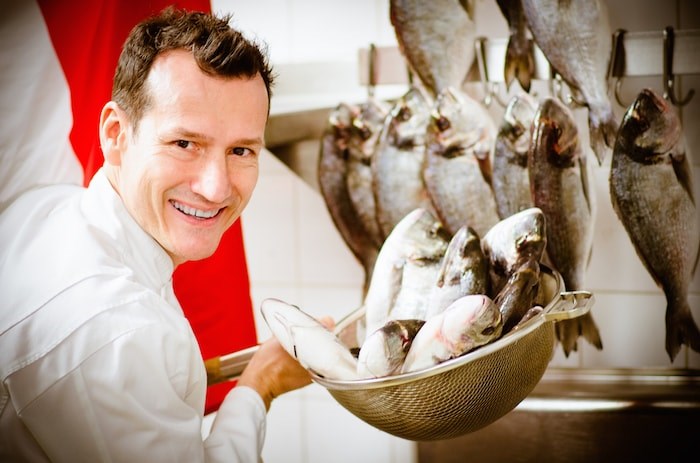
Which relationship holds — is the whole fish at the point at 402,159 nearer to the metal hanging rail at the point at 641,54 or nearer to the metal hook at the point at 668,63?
the metal hanging rail at the point at 641,54

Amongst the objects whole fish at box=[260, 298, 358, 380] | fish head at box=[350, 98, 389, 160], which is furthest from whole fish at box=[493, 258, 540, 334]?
fish head at box=[350, 98, 389, 160]

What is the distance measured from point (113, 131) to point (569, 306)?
84 cm

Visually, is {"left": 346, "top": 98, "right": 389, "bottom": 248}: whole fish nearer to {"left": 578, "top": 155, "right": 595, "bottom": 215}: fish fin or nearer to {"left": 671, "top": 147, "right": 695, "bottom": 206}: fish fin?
{"left": 578, "top": 155, "right": 595, "bottom": 215}: fish fin

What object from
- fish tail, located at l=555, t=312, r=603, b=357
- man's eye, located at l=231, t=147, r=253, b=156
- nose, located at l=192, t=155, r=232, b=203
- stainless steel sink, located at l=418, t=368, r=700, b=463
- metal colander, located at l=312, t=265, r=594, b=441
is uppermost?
man's eye, located at l=231, t=147, r=253, b=156

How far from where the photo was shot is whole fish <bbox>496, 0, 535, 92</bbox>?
1.48 metres

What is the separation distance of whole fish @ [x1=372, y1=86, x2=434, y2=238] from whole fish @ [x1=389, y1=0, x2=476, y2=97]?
3.1 inches

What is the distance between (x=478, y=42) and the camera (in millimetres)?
1512

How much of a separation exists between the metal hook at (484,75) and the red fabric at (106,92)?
72 centimetres

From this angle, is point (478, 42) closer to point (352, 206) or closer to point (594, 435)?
point (352, 206)

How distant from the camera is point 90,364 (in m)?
0.85

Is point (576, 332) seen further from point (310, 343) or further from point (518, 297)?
point (310, 343)

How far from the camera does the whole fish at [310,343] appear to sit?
3.24ft

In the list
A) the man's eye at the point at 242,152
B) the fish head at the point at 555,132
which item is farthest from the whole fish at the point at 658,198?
the man's eye at the point at 242,152

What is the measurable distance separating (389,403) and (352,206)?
0.78 m
